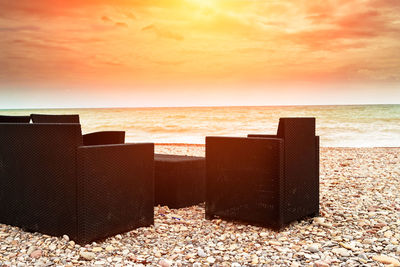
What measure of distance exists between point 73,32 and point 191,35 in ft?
24.2

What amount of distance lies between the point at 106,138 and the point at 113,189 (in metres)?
1.14

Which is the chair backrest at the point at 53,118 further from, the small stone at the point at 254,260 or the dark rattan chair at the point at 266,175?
the small stone at the point at 254,260

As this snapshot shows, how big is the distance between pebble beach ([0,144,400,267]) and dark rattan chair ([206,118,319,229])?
0.17 meters

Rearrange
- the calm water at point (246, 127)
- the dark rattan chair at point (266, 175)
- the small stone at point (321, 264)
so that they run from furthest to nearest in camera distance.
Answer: the calm water at point (246, 127) → the dark rattan chair at point (266, 175) → the small stone at point (321, 264)

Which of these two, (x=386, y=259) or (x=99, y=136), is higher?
(x=99, y=136)

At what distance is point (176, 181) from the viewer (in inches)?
172

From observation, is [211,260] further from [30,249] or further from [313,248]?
[30,249]

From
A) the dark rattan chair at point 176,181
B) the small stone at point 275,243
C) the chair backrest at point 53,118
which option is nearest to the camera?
the small stone at point 275,243

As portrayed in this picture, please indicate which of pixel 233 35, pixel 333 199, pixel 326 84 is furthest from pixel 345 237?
pixel 326 84

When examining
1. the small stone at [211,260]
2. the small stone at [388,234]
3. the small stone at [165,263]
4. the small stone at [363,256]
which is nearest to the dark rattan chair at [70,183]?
the small stone at [165,263]

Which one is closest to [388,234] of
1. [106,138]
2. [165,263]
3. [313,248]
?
[313,248]

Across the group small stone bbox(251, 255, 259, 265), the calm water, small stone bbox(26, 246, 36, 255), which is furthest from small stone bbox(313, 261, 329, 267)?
the calm water

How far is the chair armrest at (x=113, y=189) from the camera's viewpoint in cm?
293

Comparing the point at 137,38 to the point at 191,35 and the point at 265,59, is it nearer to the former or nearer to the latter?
the point at 191,35
